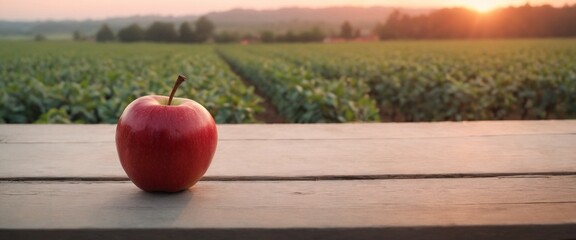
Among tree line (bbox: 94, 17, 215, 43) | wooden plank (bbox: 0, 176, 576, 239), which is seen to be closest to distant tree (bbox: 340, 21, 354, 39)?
tree line (bbox: 94, 17, 215, 43)

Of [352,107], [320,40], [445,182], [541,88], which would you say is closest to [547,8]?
[320,40]

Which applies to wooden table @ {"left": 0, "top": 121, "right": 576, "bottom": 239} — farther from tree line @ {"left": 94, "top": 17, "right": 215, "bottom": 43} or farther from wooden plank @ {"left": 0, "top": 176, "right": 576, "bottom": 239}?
tree line @ {"left": 94, "top": 17, "right": 215, "bottom": 43}

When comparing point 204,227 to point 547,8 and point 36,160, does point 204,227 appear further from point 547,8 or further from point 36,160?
point 547,8

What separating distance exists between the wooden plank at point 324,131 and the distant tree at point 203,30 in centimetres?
8610

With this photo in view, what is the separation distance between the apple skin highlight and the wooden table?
0.19ft

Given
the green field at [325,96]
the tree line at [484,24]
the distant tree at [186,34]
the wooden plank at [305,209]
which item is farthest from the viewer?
the distant tree at [186,34]

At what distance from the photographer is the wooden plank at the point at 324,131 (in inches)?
87.9

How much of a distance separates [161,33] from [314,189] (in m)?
87.2

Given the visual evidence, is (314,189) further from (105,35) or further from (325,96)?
(105,35)

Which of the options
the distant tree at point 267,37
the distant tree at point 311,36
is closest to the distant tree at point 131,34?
the distant tree at point 267,37

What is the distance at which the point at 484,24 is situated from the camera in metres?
67.2

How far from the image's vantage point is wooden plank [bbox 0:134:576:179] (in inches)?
67.5

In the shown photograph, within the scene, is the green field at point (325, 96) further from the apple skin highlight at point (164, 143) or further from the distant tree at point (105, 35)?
the distant tree at point (105, 35)

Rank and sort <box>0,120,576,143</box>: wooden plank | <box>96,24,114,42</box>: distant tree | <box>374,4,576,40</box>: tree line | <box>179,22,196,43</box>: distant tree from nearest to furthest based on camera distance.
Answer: <box>0,120,576,143</box>: wooden plank < <box>374,4,576,40</box>: tree line < <box>179,22,196,43</box>: distant tree < <box>96,24,114,42</box>: distant tree
